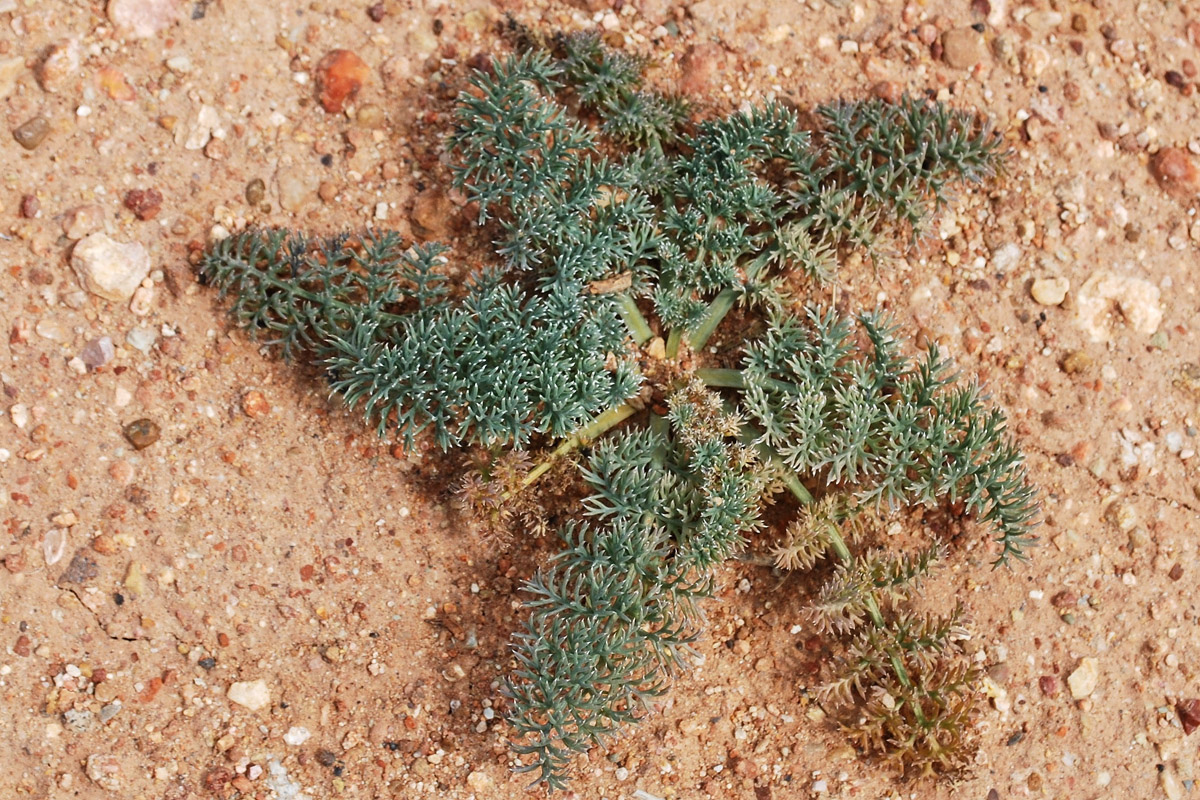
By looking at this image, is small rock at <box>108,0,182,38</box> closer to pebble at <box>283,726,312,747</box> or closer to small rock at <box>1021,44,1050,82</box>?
pebble at <box>283,726,312,747</box>

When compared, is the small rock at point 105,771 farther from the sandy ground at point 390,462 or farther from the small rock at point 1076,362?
the small rock at point 1076,362

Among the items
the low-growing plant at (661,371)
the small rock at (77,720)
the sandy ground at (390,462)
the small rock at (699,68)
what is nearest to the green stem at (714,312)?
the low-growing plant at (661,371)

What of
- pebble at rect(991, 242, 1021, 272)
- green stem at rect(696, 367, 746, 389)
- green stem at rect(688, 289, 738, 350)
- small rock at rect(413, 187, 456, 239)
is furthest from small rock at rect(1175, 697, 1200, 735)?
small rock at rect(413, 187, 456, 239)

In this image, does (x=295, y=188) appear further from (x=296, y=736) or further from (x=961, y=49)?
(x=961, y=49)

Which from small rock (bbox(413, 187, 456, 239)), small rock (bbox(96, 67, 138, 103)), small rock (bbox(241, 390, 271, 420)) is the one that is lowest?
small rock (bbox(241, 390, 271, 420))

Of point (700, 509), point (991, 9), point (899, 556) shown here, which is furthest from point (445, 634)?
point (991, 9)

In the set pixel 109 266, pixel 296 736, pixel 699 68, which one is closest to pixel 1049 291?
pixel 699 68
